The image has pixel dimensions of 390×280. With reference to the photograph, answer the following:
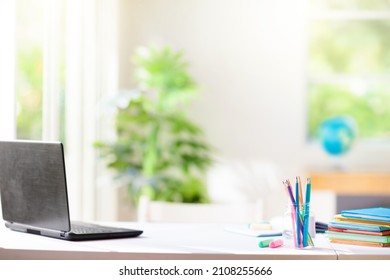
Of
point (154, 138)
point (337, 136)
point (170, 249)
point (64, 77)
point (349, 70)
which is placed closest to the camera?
point (170, 249)

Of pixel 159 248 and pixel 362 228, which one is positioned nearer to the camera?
pixel 159 248

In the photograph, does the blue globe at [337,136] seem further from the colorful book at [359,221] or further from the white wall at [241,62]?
the colorful book at [359,221]

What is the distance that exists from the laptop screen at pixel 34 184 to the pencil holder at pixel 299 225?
64 centimetres

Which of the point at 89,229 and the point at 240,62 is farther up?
the point at 240,62

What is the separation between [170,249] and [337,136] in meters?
3.57

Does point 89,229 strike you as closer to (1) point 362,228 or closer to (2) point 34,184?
(2) point 34,184

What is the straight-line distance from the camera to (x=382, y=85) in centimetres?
591

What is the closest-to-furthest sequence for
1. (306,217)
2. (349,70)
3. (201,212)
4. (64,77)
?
(306,217)
(201,212)
(64,77)
(349,70)

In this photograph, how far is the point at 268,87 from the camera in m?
5.66

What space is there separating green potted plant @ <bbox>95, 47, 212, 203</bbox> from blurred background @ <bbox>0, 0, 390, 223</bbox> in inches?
8.3

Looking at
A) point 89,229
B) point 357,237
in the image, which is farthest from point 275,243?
point 89,229

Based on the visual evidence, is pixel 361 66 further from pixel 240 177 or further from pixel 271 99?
pixel 240 177

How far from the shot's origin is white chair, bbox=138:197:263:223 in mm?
3205

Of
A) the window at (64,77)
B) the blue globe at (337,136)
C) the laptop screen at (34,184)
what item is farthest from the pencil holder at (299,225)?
the blue globe at (337,136)
